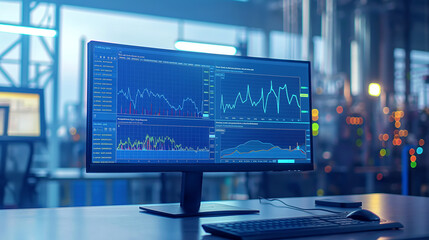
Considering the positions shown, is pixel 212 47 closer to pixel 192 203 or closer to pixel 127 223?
pixel 192 203

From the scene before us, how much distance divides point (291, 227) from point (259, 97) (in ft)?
1.90

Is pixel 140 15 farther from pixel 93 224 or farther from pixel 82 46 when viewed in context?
pixel 93 224

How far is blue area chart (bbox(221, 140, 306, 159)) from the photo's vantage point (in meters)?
1.51

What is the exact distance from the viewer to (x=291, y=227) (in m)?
1.10

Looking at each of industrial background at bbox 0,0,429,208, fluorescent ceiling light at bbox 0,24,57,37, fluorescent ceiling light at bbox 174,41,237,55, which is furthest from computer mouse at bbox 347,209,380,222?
fluorescent ceiling light at bbox 0,24,57,37

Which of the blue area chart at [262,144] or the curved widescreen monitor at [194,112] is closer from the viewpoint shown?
the curved widescreen monitor at [194,112]

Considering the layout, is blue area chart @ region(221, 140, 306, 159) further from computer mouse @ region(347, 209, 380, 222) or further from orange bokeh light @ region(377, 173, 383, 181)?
orange bokeh light @ region(377, 173, 383, 181)

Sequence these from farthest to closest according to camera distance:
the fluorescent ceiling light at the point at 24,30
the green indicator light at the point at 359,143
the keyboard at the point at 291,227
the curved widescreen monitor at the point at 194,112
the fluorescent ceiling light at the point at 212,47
Result: the green indicator light at the point at 359,143 < the fluorescent ceiling light at the point at 24,30 < the fluorescent ceiling light at the point at 212,47 < the curved widescreen monitor at the point at 194,112 < the keyboard at the point at 291,227

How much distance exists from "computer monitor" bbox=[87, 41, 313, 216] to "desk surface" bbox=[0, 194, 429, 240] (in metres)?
0.13

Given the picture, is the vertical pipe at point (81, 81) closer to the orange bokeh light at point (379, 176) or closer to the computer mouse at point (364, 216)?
the orange bokeh light at point (379, 176)

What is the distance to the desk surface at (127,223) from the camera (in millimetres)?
1061

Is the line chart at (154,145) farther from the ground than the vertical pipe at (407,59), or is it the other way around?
the vertical pipe at (407,59)

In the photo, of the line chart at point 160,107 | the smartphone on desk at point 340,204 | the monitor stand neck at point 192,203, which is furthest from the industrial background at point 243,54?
the line chart at point 160,107

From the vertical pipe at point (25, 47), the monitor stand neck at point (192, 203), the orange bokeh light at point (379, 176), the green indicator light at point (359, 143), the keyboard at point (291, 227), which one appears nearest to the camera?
the keyboard at point (291, 227)
